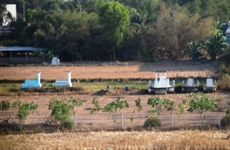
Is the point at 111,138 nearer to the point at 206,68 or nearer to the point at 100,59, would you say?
the point at 206,68

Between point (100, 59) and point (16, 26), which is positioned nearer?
point (100, 59)

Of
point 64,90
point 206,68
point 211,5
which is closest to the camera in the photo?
point 64,90

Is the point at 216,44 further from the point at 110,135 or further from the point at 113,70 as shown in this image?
the point at 110,135

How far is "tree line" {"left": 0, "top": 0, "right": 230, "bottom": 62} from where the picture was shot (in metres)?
45.0

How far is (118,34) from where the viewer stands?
148ft

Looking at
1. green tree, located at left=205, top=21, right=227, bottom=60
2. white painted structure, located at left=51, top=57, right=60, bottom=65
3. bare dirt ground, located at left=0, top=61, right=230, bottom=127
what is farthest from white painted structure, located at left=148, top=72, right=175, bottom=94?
white painted structure, located at left=51, top=57, right=60, bottom=65

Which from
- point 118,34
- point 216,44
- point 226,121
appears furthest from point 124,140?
point 118,34

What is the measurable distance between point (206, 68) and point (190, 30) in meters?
7.48

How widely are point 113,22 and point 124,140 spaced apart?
28827 millimetres

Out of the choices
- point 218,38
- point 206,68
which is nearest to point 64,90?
point 206,68

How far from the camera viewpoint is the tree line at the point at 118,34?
45031 mm

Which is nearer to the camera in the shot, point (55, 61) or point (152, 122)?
point (152, 122)

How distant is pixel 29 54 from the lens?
4812cm

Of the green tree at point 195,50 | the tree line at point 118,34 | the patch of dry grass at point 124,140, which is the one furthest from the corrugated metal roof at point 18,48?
the patch of dry grass at point 124,140
